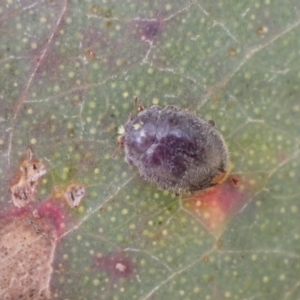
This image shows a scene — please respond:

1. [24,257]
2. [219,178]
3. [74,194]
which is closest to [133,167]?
[74,194]

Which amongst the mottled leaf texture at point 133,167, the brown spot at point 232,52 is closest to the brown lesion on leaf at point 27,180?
the mottled leaf texture at point 133,167

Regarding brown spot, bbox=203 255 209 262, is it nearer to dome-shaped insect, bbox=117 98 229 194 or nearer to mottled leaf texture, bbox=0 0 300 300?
mottled leaf texture, bbox=0 0 300 300

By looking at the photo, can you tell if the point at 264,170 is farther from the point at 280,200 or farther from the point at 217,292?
the point at 217,292

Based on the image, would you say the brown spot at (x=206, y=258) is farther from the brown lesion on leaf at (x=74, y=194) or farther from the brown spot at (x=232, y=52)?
the brown spot at (x=232, y=52)

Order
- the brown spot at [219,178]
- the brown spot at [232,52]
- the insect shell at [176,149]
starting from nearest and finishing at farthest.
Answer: the insect shell at [176,149]
the brown spot at [219,178]
the brown spot at [232,52]

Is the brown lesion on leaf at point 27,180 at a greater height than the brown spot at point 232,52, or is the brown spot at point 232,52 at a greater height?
the brown spot at point 232,52

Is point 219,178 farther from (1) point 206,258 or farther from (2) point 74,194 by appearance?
(2) point 74,194

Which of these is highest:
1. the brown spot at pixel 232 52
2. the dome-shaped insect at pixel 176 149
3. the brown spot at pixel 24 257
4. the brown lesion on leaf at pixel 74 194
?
the brown spot at pixel 232 52
